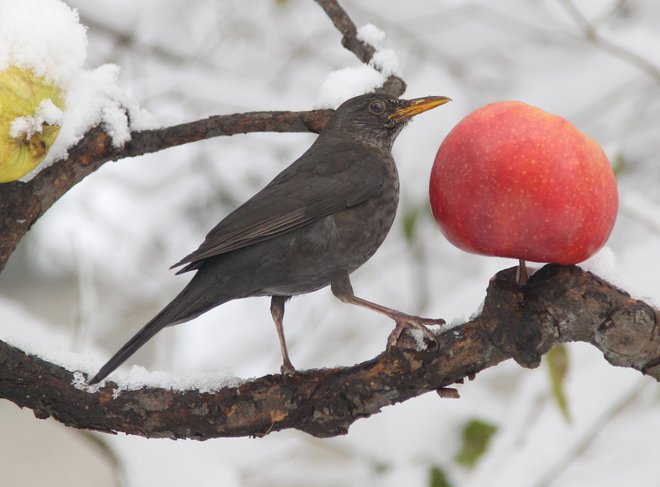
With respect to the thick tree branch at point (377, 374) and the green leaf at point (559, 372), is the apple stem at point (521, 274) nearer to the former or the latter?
the thick tree branch at point (377, 374)

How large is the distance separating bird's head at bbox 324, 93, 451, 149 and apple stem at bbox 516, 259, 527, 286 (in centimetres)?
120

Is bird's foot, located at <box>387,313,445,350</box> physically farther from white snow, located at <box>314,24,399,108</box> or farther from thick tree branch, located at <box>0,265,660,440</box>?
white snow, located at <box>314,24,399,108</box>

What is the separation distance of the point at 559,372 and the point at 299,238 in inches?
40.3

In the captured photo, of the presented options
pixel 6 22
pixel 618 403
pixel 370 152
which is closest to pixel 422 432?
pixel 618 403

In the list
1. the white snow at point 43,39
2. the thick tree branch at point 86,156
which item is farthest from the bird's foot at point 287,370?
the white snow at point 43,39

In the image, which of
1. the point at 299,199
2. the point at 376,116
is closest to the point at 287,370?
the point at 299,199

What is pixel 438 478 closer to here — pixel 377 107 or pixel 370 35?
pixel 377 107

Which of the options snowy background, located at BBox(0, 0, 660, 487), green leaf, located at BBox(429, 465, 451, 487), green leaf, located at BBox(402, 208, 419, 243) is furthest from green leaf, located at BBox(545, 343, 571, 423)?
green leaf, located at BBox(402, 208, 419, 243)

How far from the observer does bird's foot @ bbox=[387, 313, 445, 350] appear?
6.80 feet

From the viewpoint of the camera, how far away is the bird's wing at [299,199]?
274 cm

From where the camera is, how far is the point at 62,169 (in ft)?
7.94

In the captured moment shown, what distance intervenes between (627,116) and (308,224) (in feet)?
10.2

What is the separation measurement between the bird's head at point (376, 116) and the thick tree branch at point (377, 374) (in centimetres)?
127

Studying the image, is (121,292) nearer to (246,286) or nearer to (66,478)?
(66,478)
